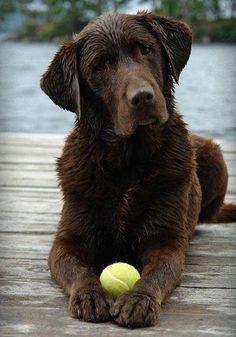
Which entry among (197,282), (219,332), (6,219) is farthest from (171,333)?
(6,219)

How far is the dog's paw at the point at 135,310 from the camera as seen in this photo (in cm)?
312

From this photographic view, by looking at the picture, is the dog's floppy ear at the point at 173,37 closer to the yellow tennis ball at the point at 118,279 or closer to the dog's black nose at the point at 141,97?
the dog's black nose at the point at 141,97

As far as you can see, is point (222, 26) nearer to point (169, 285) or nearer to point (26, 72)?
point (26, 72)

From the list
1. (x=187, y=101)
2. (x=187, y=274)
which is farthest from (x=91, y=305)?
(x=187, y=101)

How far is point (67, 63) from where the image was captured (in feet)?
12.9

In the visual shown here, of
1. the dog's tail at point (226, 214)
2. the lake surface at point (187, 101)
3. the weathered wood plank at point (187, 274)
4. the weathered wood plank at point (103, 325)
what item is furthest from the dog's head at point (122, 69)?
the dog's tail at point (226, 214)

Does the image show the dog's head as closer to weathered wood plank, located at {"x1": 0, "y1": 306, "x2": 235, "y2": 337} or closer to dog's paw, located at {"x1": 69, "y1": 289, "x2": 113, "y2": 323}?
dog's paw, located at {"x1": 69, "y1": 289, "x2": 113, "y2": 323}

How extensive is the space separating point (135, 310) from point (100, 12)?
45597mm

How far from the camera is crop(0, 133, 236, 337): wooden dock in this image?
3115 millimetres

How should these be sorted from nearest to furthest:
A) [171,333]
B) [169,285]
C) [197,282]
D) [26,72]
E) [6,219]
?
[171,333]
[169,285]
[197,282]
[6,219]
[26,72]

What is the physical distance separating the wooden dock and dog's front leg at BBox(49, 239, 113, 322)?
0.15 feet

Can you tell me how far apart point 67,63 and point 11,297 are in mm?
1190

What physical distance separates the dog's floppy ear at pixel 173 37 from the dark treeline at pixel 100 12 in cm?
3540

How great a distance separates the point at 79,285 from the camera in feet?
11.3
